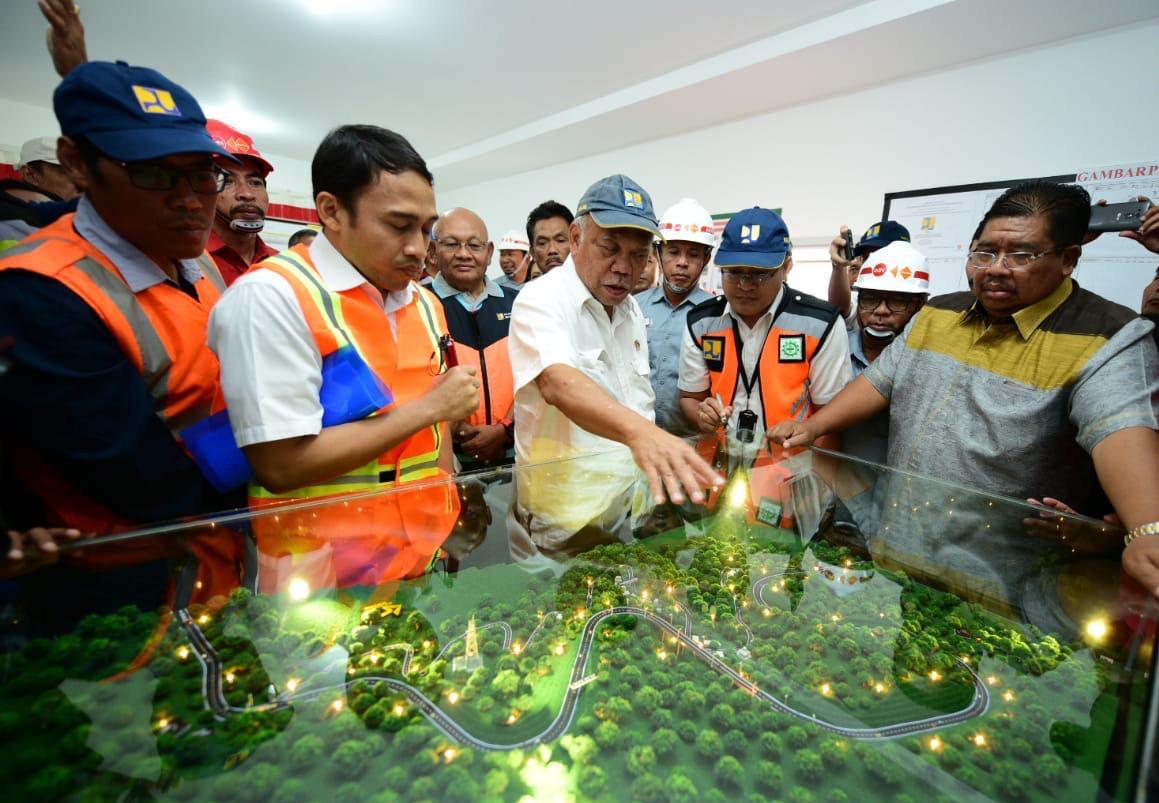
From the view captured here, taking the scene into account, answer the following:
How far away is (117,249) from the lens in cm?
104

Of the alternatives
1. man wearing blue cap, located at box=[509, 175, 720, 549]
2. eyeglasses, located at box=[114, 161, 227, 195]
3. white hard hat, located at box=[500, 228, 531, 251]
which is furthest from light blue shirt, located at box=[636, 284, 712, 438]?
white hard hat, located at box=[500, 228, 531, 251]

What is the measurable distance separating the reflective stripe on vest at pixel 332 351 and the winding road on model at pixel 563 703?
13.0 inches

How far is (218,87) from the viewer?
5348 mm

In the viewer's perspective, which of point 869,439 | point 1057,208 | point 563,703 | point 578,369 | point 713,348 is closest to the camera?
point 563,703

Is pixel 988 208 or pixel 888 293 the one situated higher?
pixel 988 208

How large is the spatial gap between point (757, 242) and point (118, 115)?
5.95ft

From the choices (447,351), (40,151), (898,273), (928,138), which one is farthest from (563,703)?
(928,138)

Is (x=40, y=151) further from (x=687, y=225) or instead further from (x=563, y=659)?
(x=563, y=659)

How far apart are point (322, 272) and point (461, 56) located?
4.16 meters

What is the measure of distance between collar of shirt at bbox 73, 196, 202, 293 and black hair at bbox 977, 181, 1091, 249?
6.39 ft

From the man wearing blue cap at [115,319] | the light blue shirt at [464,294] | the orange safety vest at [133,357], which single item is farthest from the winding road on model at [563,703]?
the light blue shirt at [464,294]

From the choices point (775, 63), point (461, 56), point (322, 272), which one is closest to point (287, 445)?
point (322, 272)

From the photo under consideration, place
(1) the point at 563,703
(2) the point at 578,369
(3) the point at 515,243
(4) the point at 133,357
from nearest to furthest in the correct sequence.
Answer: (1) the point at 563,703 → (4) the point at 133,357 → (2) the point at 578,369 → (3) the point at 515,243

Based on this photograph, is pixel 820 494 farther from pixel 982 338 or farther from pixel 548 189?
pixel 548 189
